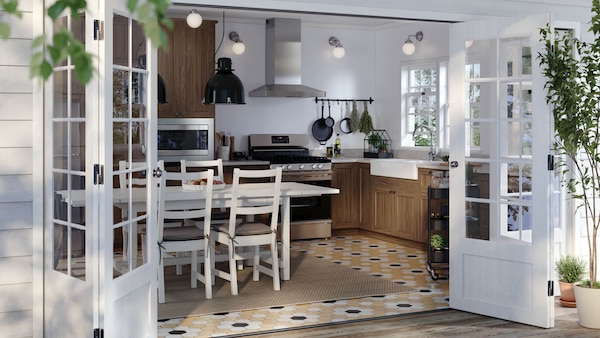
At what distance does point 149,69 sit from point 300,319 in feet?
6.76

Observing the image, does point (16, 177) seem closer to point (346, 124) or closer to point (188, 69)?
point (188, 69)

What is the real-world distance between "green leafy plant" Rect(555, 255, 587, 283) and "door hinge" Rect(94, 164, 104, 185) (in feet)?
11.5

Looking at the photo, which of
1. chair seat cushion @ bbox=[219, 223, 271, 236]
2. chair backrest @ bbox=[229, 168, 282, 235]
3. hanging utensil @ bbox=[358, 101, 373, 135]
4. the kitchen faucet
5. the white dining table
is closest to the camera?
the white dining table

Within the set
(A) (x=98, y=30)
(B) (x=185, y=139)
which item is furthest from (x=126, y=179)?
(B) (x=185, y=139)

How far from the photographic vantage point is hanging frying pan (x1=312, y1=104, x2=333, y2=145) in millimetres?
9734

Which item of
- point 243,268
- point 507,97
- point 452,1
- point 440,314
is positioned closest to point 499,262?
point 440,314

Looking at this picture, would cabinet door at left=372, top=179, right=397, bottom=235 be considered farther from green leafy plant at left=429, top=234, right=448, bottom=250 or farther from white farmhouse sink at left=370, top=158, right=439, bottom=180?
green leafy plant at left=429, top=234, right=448, bottom=250

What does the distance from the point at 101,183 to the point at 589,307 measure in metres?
3.23

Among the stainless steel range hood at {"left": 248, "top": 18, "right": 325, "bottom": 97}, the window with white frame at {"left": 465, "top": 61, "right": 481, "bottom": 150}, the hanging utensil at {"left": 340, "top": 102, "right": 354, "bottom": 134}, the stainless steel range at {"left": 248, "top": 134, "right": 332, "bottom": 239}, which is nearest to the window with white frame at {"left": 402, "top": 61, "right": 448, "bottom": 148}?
the hanging utensil at {"left": 340, "top": 102, "right": 354, "bottom": 134}

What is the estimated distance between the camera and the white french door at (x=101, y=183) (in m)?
3.91

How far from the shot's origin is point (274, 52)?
918 cm

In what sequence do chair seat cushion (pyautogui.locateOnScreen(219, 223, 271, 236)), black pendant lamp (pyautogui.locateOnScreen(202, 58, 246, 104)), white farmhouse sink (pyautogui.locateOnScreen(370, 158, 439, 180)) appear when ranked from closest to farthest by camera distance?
chair seat cushion (pyautogui.locateOnScreen(219, 223, 271, 236))
black pendant lamp (pyautogui.locateOnScreen(202, 58, 246, 104))
white farmhouse sink (pyautogui.locateOnScreen(370, 158, 439, 180))

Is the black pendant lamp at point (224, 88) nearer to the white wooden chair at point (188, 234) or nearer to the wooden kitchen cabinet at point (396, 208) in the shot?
the white wooden chair at point (188, 234)

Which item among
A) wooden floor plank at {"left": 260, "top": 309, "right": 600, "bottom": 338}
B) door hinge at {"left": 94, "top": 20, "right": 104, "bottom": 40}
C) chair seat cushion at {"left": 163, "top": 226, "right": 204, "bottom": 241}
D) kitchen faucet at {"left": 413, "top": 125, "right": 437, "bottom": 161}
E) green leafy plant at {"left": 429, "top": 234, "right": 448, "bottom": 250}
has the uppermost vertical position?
door hinge at {"left": 94, "top": 20, "right": 104, "bottom": 40}
